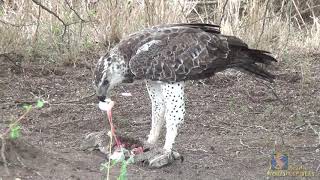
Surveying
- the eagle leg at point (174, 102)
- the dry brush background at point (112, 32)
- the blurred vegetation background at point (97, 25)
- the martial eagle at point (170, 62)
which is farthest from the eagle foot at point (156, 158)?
the blurred vegetation background at point (97, 25)

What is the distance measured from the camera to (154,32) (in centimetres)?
473

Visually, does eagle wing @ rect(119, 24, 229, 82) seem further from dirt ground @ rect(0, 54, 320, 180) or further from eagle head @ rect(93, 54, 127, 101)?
dirt ground @ rect(0, 54, 320, 180)

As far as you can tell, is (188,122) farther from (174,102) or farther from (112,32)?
(112,32)

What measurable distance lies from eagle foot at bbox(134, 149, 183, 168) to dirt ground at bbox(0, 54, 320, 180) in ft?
0.18

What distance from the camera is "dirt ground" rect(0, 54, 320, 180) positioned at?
4.35 m

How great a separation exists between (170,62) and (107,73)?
47 centimetres

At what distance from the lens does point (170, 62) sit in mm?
4508

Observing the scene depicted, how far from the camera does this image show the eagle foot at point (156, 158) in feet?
15.0

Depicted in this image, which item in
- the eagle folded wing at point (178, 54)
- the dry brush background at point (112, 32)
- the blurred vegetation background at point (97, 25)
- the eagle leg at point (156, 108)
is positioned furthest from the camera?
the blurred vegetation background at point (97, 25)

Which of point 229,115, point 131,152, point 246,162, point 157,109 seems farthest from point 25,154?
point 229,115

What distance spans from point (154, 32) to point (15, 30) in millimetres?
3176

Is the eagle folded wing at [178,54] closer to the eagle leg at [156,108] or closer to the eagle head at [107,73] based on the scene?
the eagle head at [107,73]

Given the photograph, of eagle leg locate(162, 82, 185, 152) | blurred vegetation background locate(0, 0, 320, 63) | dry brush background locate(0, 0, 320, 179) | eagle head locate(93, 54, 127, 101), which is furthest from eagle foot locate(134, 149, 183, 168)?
blurred vegetation background locate(0, 0, 320, 63)

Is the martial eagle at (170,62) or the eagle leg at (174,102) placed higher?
the martial eagle at (170,62)
